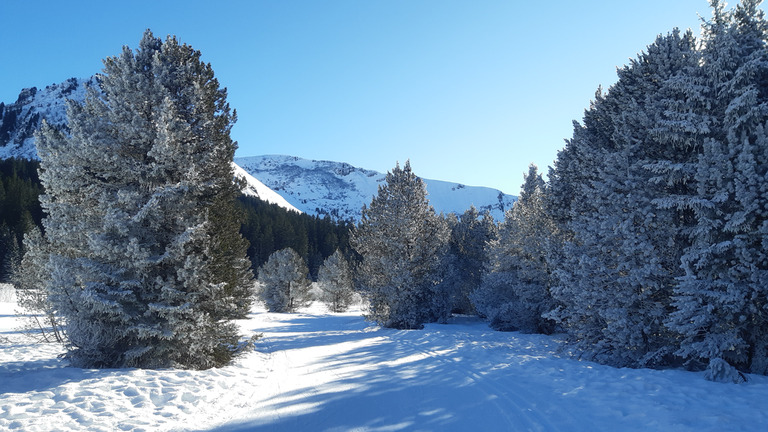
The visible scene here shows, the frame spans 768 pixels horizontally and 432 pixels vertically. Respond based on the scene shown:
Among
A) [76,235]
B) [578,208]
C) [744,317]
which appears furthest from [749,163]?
[76,235]

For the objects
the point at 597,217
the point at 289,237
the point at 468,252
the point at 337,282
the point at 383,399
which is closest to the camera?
the point at 383,399

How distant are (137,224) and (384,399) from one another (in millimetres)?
7589

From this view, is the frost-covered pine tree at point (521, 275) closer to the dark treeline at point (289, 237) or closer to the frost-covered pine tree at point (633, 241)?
the frost-covered pine tree at point (633, 241)


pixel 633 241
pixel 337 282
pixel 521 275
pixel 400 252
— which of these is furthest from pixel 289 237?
pixel 633 241

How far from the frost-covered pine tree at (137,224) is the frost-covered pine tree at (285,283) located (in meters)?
37.4

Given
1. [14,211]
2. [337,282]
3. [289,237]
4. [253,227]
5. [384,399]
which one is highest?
[14,211]

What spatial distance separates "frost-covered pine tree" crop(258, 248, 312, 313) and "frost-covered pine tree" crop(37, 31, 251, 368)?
123 ft

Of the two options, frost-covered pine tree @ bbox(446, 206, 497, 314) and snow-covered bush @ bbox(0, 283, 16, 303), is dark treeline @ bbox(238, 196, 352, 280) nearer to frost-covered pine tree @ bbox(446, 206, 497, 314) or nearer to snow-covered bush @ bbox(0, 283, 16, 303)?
frost-covered pine tree @ bbox(446, 206, 497, 314)

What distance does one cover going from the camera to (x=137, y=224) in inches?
372

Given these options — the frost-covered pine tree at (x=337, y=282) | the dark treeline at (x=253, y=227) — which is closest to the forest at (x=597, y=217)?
the dark treeline at (x=253, y=227)

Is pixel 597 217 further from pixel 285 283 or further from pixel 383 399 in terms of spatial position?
pixel 285 283

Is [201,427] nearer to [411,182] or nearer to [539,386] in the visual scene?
[539,386]

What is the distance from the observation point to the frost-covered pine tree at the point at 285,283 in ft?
157

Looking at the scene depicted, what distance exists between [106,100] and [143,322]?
6.74m
